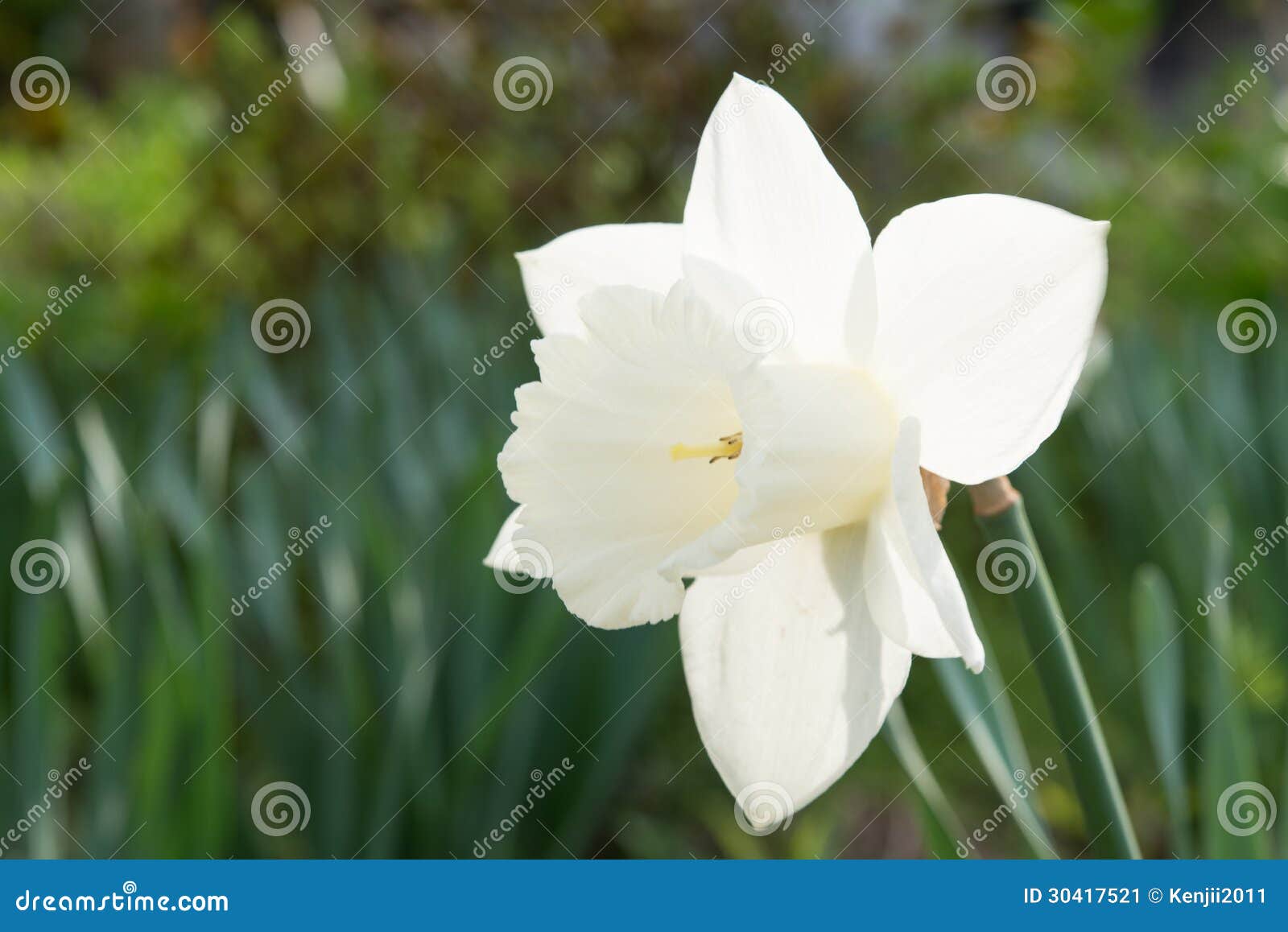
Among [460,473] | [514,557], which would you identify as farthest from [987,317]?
[460,473]

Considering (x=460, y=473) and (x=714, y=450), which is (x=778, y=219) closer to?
(x=714, y=450)

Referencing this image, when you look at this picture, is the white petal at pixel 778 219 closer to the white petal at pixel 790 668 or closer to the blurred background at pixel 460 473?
the white petal at pixel 790 668

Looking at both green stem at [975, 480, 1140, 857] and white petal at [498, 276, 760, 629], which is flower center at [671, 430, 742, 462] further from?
green stem at [975, 480, 1140, 857]

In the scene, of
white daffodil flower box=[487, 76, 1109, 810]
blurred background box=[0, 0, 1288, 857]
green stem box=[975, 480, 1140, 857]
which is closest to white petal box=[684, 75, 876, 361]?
white daffodil flower box=[487, 76, 1109, 810]

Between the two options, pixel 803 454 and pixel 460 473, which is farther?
pixel 460 473

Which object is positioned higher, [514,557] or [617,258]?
[617,258]
